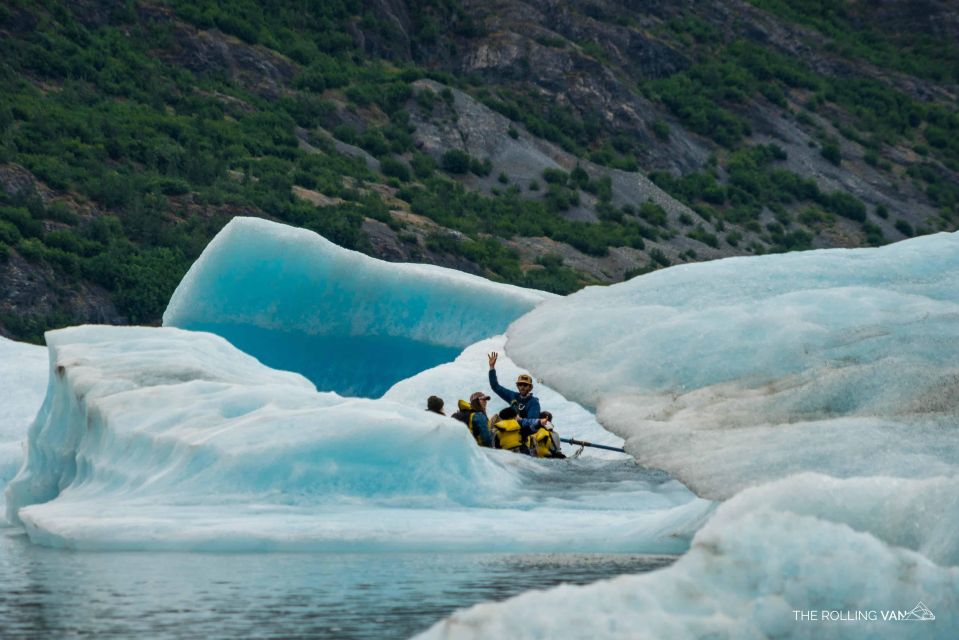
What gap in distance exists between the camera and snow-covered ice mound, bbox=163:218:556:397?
17578 millimetres

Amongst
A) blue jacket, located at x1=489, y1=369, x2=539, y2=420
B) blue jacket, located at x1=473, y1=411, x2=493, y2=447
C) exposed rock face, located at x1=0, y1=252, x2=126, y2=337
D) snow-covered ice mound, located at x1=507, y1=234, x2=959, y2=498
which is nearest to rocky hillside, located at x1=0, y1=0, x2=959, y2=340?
exposed rock face, located at x1=0, y1=252, x2=126, y2=337

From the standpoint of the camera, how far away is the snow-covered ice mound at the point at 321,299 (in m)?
17.6

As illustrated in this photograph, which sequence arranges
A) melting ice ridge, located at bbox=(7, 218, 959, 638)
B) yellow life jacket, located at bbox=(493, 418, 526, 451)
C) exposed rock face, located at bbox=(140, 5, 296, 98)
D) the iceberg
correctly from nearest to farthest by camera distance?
1. the iceberg
2. melting ice ridge, located at bbox=(7, 218, 959, 638)
3. yellow life jacket, located at bbox=(493, 418, 526, 451)
4. exposed rock face, located at bbox=(140, 5, 296, 98)

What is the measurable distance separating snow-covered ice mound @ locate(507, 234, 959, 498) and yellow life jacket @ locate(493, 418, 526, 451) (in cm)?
471

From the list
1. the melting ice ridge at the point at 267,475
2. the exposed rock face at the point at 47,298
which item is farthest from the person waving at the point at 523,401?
the exposed rock face at the point at 47,298

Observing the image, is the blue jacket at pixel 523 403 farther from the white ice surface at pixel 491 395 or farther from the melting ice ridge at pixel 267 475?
the white ice surface at pixel 491 395

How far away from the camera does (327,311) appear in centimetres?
1839

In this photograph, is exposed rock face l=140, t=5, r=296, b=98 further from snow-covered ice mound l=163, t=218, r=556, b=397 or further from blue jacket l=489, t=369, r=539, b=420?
blue jacket l=489, t=369, r=539, b=420

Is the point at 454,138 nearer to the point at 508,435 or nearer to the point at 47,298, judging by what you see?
the point at 47,298

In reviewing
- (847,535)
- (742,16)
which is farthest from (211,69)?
(847,535)

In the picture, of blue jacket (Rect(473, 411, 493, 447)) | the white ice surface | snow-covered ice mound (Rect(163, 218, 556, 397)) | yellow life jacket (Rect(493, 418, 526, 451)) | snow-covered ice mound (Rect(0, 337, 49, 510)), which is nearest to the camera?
blue jacket (Rect(473, 411, 493, 447))

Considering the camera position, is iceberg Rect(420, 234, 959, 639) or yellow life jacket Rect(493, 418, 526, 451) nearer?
iceberg Rect(420, 234, 959, 639)

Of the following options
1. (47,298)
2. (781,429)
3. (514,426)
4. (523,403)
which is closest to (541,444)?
(514,426)

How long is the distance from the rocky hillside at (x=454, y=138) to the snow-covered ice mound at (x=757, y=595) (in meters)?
28.5
